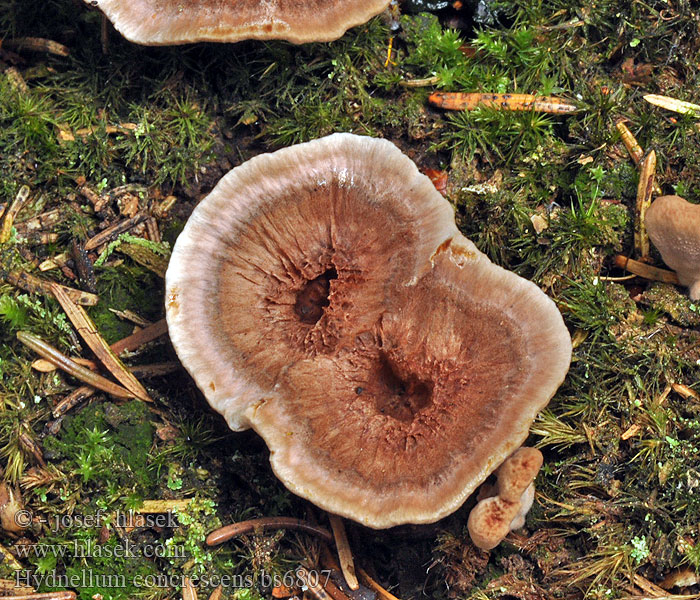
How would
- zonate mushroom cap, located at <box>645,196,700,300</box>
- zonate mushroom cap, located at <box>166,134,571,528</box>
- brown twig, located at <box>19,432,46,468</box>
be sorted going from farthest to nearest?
brown twig, located at <box>19,432,46,468</box> < zonate mushroom cap, located at <box>645,196,700,300</box> < zonate mushroom cap, located at <box>166,134,571,528</box>

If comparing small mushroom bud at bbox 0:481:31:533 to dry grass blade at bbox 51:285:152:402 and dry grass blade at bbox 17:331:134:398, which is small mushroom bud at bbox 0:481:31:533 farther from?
dry grass blade at bbox 51:285:152:402

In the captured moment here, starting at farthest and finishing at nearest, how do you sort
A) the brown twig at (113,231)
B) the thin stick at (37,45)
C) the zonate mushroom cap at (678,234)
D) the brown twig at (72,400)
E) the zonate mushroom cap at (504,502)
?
the thin stick at (37,45) < the brown twig at (113,231) < the brown twig at (72,400) < the zonate mushroom cap at (678,234) < the zonate mushroom cap at (504,502)

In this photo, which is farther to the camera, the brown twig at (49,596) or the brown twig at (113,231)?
the brown twig at (113,231)

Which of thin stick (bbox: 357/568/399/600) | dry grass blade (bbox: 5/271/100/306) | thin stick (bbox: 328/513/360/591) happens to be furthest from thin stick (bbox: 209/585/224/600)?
dry grass blade (bbox: 5/271/100/306)

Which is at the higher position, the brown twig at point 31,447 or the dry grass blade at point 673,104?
Result: the dry grass blade at point 673,104

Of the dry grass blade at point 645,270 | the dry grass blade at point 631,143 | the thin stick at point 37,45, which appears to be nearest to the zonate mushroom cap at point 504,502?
the dry grass blade at point 645,270

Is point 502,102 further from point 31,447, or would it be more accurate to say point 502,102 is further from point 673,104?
point 31,447

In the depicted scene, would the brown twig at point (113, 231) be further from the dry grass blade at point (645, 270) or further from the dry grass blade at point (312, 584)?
the dry grass blade at point (645, 270)
